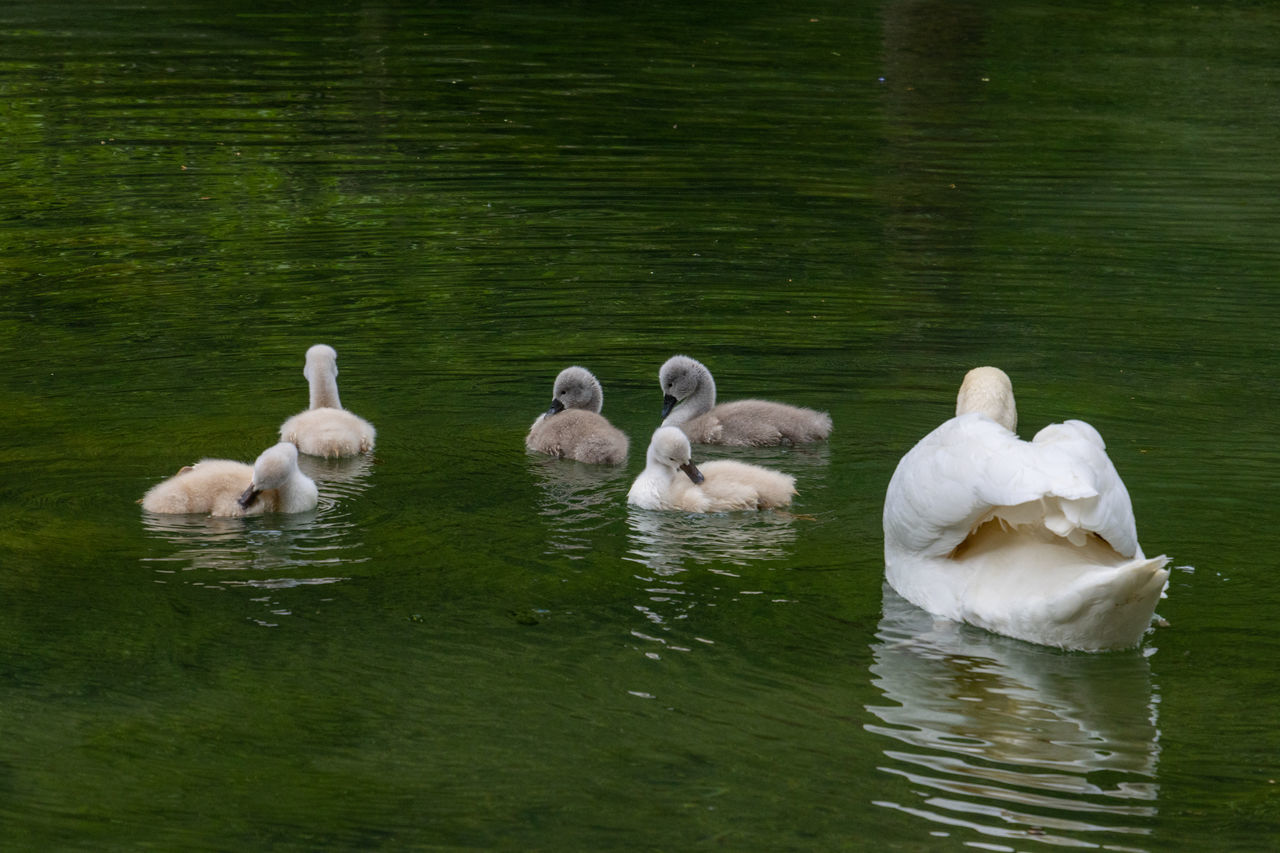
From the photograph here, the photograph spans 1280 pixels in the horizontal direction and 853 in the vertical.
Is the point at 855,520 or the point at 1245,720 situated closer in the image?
the point at 1245,720

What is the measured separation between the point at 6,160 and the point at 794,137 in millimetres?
6983

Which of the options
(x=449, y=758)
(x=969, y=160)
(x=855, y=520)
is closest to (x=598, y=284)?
(x=855, y=520)

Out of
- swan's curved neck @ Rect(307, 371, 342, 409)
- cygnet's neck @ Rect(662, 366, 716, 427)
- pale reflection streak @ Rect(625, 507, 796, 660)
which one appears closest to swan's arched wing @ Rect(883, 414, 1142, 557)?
pale reflection streak @ Rect(625, 507, 796, 660)

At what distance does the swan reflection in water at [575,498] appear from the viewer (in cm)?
770

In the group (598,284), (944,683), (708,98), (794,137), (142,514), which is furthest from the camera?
(708,98)

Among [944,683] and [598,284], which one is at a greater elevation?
[598,284]

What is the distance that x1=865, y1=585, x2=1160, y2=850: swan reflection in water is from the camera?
5.36 metres

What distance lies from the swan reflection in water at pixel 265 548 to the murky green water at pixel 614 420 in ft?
0.11

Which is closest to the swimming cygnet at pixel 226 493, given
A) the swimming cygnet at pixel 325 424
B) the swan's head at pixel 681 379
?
the swimming cygnet at pixel 325 424

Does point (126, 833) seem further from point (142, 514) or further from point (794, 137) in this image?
point (794, 137)

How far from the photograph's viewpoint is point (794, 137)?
18328 millimetres

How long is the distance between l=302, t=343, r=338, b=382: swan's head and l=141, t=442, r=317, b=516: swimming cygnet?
1399 mm

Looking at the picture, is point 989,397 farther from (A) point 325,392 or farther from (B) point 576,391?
(A) point 325,392

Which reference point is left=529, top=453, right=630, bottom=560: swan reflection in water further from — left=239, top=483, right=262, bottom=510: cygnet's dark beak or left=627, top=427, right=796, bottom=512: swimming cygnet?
left=239, top=483, right=262, bottom=510: cygnet's dark beak
